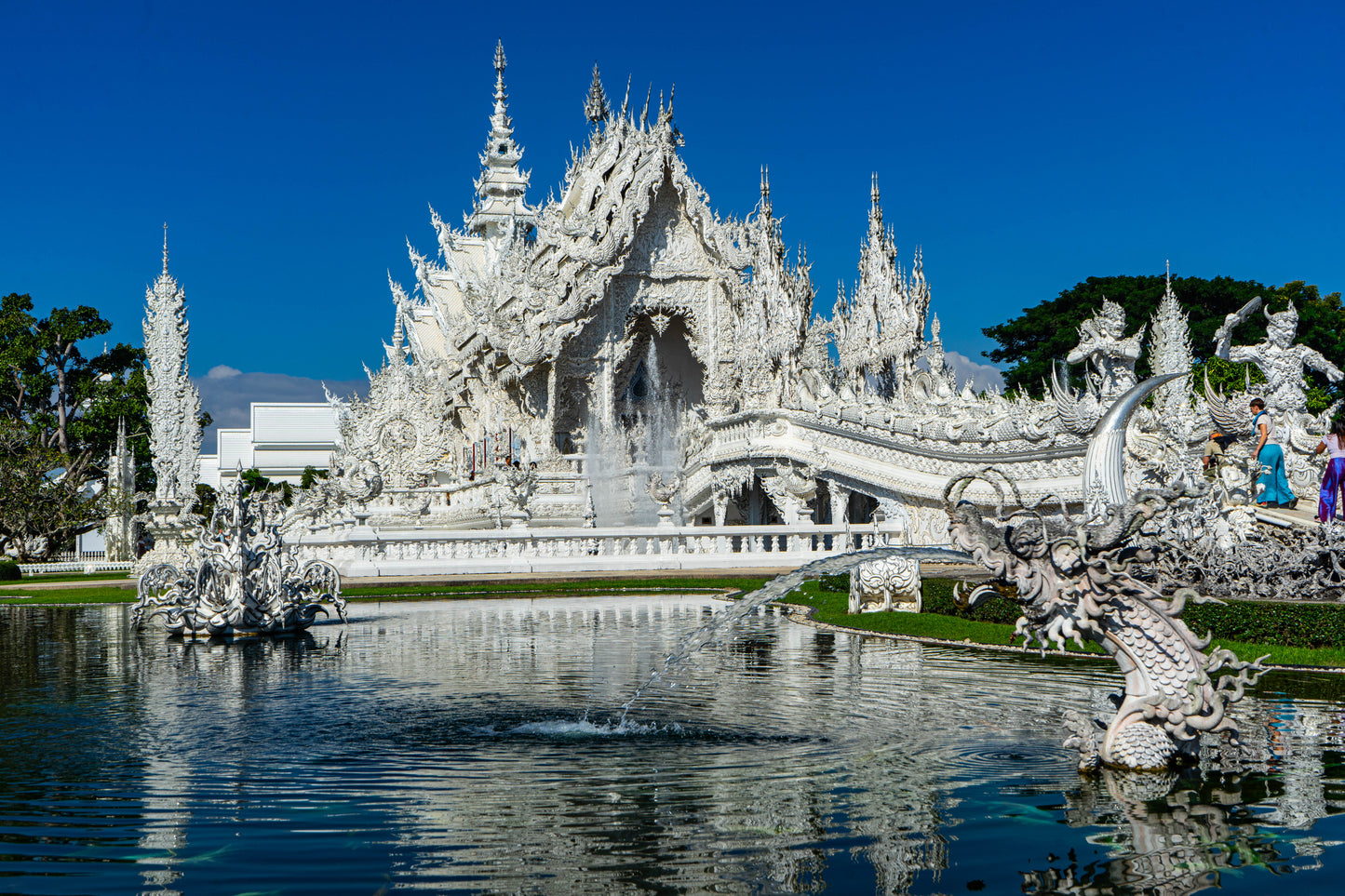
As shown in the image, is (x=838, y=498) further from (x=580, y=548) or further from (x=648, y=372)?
(x=648, y=372)

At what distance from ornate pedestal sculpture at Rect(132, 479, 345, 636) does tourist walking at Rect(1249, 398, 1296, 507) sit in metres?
14.1

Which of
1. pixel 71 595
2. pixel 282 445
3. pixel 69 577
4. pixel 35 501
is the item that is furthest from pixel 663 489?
pixel 282 445

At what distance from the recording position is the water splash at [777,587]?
27.6 ft

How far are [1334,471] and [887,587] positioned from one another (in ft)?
20.8

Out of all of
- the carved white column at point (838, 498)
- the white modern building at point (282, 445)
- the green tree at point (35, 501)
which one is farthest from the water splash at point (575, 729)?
the white modern building at point (282, 445)

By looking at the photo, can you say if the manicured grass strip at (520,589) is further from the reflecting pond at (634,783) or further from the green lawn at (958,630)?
the reflecting pond at (634,783)

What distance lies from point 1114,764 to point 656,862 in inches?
119

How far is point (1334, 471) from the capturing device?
1596 centimetres

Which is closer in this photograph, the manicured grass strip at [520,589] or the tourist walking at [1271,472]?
the tourist walking at [1271,472]

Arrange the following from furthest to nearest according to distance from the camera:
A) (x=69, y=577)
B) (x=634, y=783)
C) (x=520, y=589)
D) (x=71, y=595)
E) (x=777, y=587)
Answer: (x=69, y=577)
(x=71, y=595)
(x=520, y=589)
(x=777, y=587)
(x=634, y=783)

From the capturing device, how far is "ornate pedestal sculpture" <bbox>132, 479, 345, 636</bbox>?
1452 cm

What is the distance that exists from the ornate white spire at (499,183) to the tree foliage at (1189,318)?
24.4m

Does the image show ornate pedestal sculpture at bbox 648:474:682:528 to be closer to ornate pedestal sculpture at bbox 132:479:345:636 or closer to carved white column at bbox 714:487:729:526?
carved white column at bbox 714:487:729:526

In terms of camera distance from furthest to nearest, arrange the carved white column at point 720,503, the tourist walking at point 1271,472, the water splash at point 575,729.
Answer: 1. the carved white column at point 720,503
2. the tourist walking at point 1271,472
3. the water splash at point 575,729
